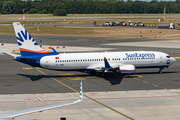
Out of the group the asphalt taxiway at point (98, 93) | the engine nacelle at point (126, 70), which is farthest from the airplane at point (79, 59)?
the asphalt taxiway at point (98, 93)

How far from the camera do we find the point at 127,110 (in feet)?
112

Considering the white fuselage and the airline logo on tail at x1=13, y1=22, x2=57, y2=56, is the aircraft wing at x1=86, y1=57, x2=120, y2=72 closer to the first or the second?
the white fuselage

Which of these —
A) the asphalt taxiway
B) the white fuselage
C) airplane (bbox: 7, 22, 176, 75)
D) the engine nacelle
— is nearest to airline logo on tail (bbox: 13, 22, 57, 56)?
airplane (bbox: 7, 22, 176, 75)

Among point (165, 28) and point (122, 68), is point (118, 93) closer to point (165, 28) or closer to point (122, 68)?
point (122, 68)

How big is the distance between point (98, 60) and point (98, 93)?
11061 mm

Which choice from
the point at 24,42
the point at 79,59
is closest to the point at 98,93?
the point at 79,59

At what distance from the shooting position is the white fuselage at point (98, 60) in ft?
164

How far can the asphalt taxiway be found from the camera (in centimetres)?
3306

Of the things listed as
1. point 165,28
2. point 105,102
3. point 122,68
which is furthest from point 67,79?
point 165,28

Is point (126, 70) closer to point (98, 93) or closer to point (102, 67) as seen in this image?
point (102, 67)

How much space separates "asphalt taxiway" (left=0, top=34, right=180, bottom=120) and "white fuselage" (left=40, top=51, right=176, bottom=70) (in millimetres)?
2106

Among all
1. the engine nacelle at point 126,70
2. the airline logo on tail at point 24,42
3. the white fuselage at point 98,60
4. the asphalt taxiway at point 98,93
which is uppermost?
the airline logo on tail at point 24,42

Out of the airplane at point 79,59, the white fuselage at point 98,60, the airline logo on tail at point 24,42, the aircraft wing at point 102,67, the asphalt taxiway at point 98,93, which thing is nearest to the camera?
the asphalt taxiway at point 98,93

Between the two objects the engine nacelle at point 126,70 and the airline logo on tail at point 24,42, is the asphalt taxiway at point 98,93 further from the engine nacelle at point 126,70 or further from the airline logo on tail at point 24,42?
the airline logo on tail at point 24,42
